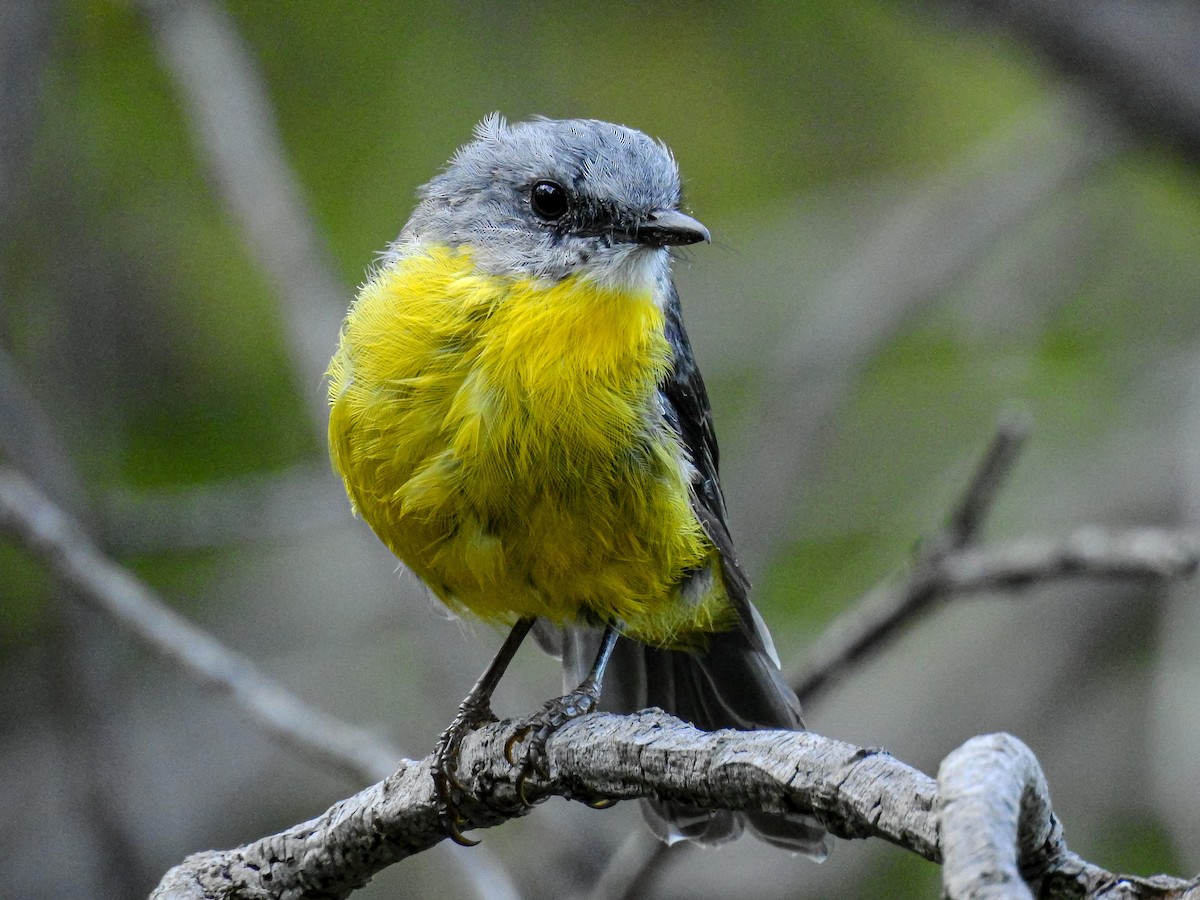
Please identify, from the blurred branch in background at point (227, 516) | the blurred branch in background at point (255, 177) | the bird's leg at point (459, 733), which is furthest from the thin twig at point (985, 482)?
the blurred branch in background at point (227, 516)

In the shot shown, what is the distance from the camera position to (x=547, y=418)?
3645mm

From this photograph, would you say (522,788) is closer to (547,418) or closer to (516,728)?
(516,728)

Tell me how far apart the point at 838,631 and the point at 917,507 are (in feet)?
10.7

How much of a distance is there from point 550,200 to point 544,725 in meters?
1.51

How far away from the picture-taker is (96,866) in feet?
17.3

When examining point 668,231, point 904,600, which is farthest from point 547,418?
point 904,600

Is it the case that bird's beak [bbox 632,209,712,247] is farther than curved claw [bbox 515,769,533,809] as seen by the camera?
Yes

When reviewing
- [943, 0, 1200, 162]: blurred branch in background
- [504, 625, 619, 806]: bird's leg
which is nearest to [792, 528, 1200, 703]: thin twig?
[504, 625, 619, 806]: bird's leg

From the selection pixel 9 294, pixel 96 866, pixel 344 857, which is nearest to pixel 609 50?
pixel 9 294

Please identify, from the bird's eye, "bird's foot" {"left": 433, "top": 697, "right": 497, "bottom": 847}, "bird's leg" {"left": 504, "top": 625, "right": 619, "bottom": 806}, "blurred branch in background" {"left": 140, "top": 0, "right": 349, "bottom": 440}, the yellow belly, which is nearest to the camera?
"bird's foot" {"left": 433, "top": 697, "right": 497, "bottom": 847}

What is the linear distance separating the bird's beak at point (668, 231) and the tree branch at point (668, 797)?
139 cm

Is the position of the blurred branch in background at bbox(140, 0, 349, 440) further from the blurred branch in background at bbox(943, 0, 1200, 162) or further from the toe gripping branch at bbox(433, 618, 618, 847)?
the blurred branch in background at bbox(943, 0, 1200, 162)

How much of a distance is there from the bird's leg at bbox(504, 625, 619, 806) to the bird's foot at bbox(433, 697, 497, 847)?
0.49 feet

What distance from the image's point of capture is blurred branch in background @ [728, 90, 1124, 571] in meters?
6.68
